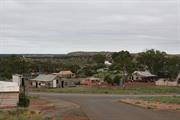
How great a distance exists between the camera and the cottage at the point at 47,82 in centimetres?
9644

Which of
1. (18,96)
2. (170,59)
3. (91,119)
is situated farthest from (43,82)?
(91,119)

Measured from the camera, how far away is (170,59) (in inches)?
4894

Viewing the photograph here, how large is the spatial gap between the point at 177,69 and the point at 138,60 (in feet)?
45.0

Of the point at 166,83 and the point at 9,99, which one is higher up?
the point at 166,83

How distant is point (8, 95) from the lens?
42.0m

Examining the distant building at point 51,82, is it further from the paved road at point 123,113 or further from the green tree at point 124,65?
the paved road at point 123,113

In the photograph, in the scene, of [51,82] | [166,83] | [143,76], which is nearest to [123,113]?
[51,82]

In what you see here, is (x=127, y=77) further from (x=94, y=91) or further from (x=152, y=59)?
(x=94, y=91)

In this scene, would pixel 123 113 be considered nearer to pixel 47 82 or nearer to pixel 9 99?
pixel 9 99

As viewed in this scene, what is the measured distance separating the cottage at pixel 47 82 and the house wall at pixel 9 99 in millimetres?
53692

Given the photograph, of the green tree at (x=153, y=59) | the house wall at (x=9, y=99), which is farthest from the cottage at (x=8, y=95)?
the green tree at (x=153, y=59)

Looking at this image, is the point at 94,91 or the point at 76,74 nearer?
the point at 94,91

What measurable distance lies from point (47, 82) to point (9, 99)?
179ft

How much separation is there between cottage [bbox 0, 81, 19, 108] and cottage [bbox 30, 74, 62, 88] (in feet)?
176
